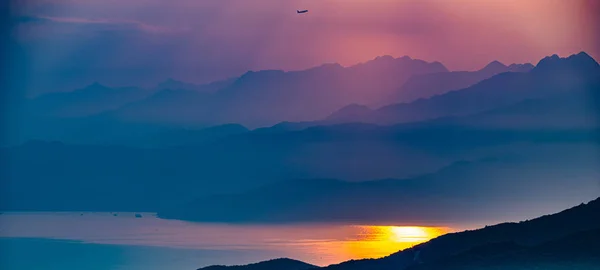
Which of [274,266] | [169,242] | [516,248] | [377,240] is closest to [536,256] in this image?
[516,248]

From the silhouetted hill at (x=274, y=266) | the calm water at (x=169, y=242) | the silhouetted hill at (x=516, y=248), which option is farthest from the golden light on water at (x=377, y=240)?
the silhouetted hill at (x=516, y=248)

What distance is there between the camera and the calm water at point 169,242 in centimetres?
4878

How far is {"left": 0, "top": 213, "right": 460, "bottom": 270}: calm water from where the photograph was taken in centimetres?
4878

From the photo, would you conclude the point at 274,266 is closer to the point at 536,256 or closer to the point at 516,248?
the point at 516,248

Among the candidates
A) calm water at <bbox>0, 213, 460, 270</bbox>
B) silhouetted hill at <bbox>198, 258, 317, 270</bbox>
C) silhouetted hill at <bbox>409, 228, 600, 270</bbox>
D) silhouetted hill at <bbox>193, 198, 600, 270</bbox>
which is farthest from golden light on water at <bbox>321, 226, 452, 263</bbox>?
silhouetted hill at <bbox>409, 228, 600, 270</bbox>

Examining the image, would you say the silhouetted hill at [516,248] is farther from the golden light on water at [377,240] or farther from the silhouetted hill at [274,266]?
the golden light on water at [377,240]

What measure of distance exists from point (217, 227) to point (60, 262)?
11410mm

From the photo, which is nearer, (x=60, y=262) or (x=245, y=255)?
(x=245, y=255)

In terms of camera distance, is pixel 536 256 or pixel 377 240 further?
pixel 377 240

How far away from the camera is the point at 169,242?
55.8m

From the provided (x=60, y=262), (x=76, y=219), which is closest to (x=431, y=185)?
(x=60, y=262)

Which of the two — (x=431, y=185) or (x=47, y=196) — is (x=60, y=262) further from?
(x=431, y=185)

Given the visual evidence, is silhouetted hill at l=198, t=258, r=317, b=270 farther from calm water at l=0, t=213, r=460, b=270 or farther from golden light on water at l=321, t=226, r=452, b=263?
golden light on water at l=321, t=226, r=452, b=263

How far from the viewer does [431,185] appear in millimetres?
51750
